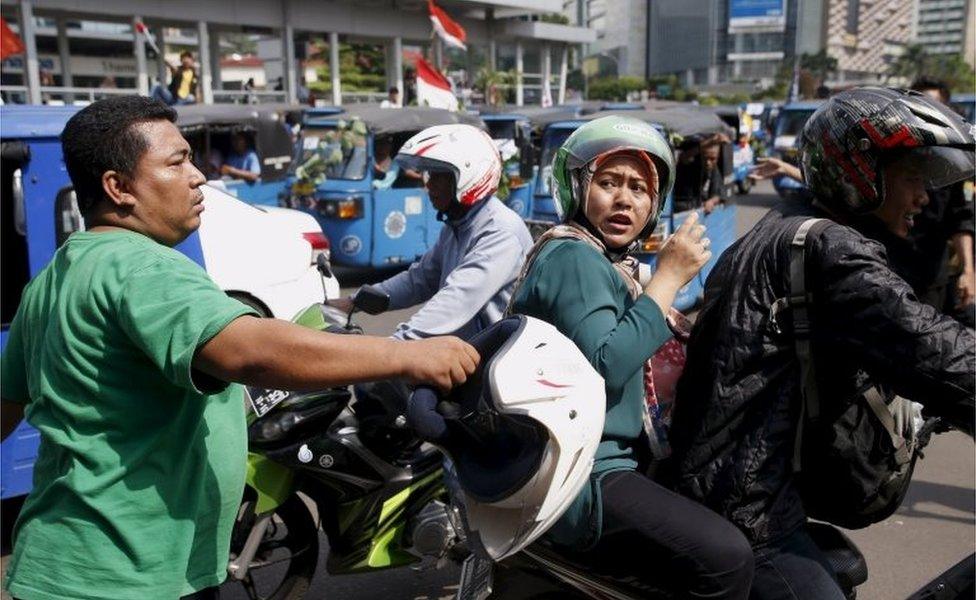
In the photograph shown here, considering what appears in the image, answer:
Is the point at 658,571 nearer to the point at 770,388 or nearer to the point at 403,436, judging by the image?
the point at 770,388

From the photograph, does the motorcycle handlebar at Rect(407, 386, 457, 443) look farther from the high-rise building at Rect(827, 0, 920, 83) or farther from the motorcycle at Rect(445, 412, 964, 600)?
the high-rise building at Rect(827, 0, 920, 83)

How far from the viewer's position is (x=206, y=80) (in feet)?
83.5

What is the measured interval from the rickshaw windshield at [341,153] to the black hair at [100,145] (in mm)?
8672

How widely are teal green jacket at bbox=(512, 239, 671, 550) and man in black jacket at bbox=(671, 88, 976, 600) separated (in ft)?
0.41

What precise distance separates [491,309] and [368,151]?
24.7 feet

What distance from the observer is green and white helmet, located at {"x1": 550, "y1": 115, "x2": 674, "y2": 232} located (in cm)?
213

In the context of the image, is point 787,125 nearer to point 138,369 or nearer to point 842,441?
point 842,441

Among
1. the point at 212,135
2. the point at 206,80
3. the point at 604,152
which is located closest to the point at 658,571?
the point at 604,152

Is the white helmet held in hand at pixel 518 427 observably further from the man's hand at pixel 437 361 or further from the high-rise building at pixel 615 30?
the high-rise building at pixel 615 30

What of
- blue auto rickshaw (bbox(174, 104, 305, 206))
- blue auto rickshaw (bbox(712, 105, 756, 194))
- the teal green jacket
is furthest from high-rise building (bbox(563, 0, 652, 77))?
the teal green jacket

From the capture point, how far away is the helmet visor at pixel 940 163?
1926 millimetres

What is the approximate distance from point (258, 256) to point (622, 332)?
167 inches

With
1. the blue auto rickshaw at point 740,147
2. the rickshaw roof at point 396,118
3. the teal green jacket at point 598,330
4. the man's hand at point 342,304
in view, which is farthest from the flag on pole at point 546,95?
the teal green jacket at point 598,330

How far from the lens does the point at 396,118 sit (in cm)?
1087
